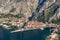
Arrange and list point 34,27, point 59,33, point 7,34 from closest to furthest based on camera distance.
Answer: point 59,33
point 7,34
point 34,27

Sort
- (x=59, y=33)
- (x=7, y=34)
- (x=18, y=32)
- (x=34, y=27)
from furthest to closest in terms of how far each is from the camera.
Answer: (x=34, y=27)
(x=18, y=32)
(x=7, y=34)
(x=59, y=33)

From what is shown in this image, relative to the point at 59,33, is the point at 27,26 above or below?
below

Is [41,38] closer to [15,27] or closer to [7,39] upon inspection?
[7,39]

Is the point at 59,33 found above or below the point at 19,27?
above

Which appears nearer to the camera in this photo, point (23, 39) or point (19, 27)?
point (23, 39)

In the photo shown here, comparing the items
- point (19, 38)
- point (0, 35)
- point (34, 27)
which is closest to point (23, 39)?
point (19, 38)

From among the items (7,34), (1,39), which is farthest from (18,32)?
(1,39)

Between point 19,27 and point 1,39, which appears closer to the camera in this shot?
point 1,39

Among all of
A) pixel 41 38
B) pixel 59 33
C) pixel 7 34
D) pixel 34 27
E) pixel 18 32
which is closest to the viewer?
pixel 59 33

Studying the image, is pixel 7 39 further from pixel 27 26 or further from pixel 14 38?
pixel 27 26
